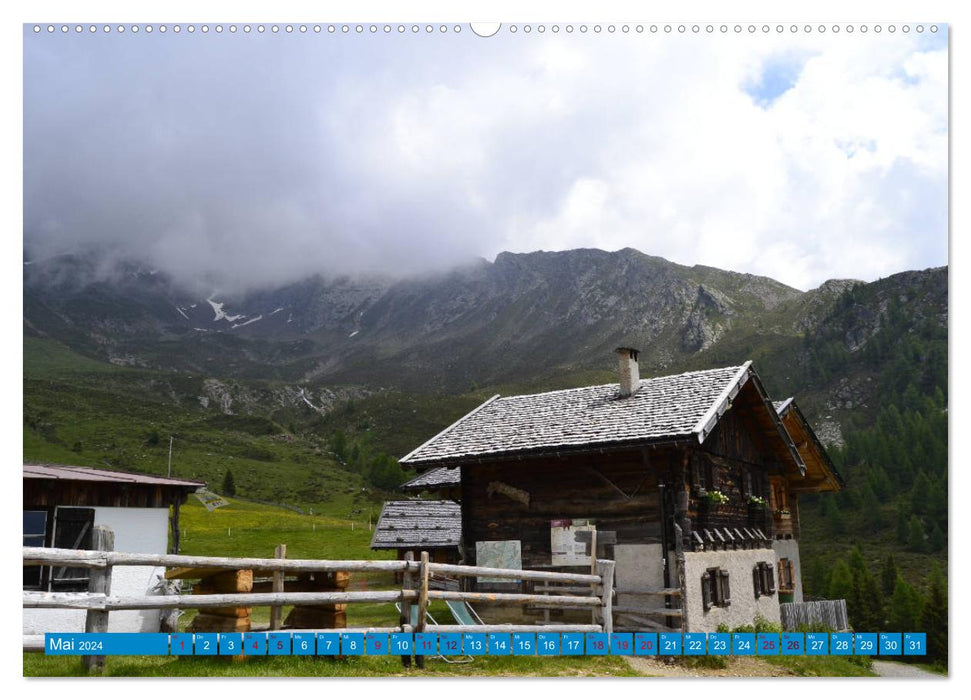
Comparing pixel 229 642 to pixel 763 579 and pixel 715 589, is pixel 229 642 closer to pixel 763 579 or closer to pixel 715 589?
pixel 715 589

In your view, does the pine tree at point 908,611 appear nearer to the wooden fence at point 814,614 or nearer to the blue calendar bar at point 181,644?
the wooden fence at point 814,614

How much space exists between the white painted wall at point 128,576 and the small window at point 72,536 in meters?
0.27

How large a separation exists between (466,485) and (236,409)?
166282mm

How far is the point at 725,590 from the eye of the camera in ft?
52.7

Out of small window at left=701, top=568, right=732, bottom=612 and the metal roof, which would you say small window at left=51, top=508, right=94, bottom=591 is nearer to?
the metal roof

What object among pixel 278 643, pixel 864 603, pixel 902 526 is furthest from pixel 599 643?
pixel 902 526

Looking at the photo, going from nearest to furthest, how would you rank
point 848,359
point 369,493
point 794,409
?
point 794,409 < point 369,493 < point 848,359

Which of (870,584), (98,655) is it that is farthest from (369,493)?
(98,655)

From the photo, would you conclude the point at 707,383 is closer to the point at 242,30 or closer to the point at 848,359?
the point at 242,30

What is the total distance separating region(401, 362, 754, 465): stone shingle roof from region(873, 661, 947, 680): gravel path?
20.4 ft

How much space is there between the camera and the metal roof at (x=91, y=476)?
15094 mm

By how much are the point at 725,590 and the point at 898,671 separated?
9.12 m

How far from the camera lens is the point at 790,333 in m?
187
